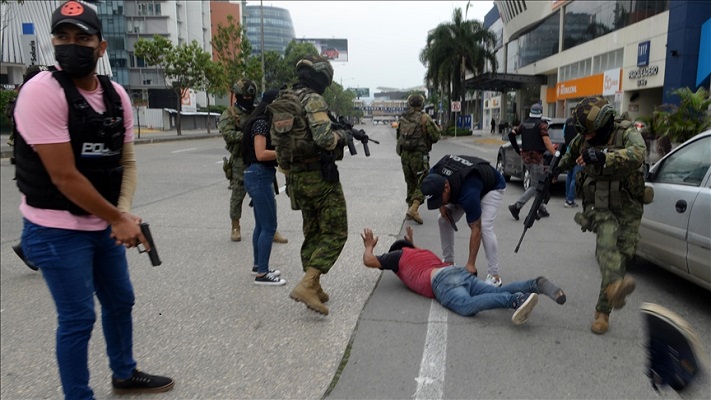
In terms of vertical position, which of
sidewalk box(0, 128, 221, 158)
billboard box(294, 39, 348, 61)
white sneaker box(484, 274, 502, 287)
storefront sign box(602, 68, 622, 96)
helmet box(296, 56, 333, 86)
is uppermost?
billboard box(294, 39, 348, 61)

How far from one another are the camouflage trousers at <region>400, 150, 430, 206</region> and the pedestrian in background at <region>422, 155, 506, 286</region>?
280 cm

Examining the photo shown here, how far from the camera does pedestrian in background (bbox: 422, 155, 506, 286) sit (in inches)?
171

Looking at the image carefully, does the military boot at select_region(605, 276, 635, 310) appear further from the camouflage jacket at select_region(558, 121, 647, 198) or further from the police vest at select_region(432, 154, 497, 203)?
the police vest at select_region(432, 154, 497, 203)

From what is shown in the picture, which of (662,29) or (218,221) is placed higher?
(662,29)

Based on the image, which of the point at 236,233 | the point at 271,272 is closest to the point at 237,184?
the point at 236,233

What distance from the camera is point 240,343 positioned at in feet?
12.0

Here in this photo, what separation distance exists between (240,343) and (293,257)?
2208 mm

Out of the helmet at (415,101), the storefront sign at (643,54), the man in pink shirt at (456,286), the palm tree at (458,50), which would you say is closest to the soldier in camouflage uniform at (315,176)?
the man in pink shirt at (456,286)

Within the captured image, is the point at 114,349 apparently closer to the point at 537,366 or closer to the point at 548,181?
the point at 537,366

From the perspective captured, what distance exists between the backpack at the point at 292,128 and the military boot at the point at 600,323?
233 cm

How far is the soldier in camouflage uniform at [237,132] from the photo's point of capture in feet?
18.6

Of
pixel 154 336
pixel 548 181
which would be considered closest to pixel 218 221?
pixel 154 336

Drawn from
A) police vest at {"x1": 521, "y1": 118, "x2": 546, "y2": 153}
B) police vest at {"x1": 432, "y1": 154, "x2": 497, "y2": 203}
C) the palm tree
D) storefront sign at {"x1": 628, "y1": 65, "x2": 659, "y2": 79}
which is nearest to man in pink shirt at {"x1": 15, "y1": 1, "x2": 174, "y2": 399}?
police vest at {"x1": 432, "y1": 154, "x2": 497, "y2": 203}

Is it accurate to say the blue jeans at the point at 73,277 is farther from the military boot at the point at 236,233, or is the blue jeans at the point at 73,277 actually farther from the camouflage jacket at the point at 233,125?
the military boot at the point at 236,233
